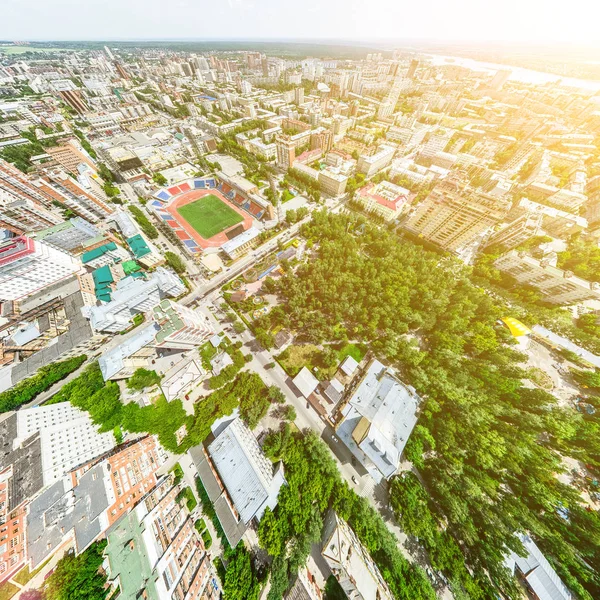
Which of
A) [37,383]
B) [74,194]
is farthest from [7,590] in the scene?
[74,194]

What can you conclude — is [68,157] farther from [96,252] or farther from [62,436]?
[62,436]

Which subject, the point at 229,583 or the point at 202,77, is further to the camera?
the point at 202,77

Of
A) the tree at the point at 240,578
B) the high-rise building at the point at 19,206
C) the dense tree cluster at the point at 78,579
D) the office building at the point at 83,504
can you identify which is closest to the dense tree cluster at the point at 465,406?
the tree at the point at 240,578

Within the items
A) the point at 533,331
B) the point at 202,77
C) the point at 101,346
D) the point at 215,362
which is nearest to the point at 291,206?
the point at 215,362

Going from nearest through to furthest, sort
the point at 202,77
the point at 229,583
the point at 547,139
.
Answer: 1. the point at 229,583
2. the point at 547,139
3. the point at 202,77

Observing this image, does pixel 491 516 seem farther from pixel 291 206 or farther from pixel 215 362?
pixel 291 206

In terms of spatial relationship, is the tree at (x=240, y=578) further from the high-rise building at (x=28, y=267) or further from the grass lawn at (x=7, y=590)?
the high-rise building at (x=28, y=267)
